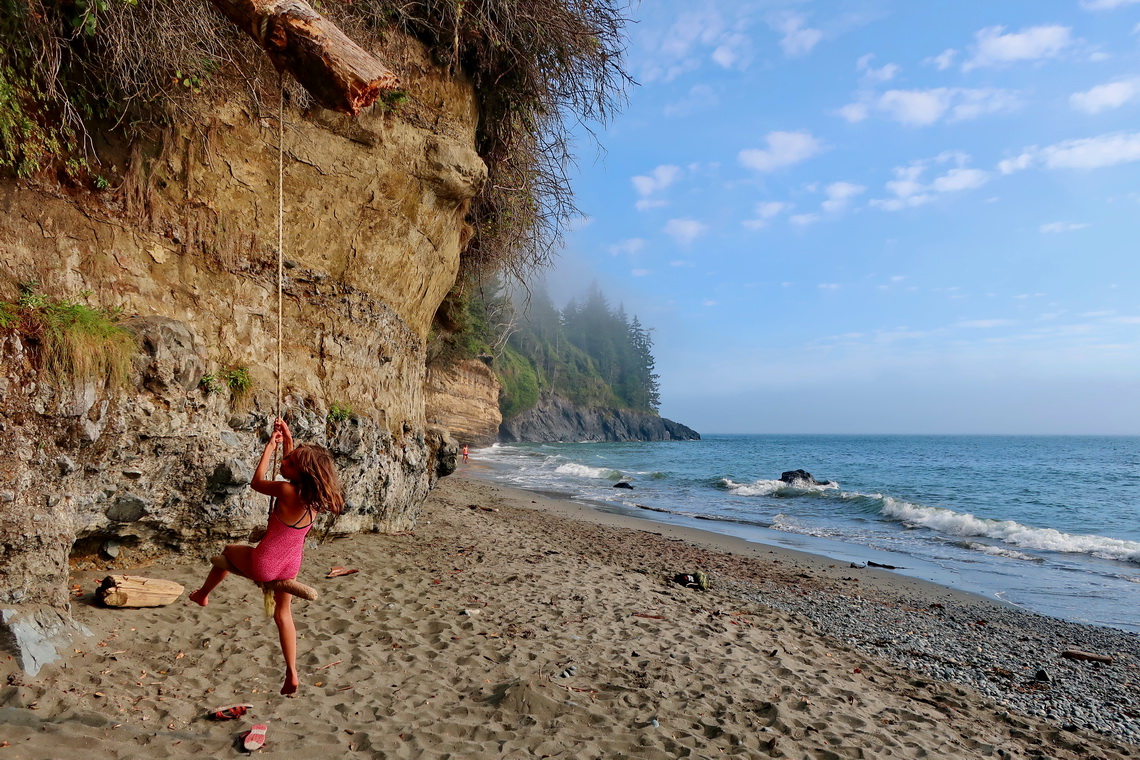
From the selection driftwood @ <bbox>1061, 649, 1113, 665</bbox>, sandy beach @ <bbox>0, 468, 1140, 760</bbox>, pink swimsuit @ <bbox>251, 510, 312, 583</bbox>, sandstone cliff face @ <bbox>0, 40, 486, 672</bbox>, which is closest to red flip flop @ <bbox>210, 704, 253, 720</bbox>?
sandy beach @ <bbox>0, 468, 1140, 760</bbox>

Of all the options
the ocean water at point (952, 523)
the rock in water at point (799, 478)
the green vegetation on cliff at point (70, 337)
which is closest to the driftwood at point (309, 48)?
the green vegetation on cliff at point (70, 337)

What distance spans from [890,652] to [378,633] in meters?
5.39

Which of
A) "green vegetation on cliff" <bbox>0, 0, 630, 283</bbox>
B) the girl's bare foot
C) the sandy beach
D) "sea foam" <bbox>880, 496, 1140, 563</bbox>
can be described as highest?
"green vegetation on cliff" <bbox>0, 0, 630, 283</bbox>

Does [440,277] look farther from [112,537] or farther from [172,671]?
[172,671]

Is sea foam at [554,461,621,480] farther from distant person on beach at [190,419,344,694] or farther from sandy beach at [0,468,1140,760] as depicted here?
distant person on beach at [190,419,344,694]

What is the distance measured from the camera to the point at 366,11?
7.26 m

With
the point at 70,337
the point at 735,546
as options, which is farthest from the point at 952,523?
the point at 70,337

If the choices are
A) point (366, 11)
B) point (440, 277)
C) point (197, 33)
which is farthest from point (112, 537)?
point (366, 11)

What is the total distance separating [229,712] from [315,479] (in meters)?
1.56

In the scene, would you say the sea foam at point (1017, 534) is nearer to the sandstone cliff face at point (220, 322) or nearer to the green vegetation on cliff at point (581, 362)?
the sandstone cliff face at point (220, 322)

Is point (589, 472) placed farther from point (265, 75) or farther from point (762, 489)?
point (265, 75)

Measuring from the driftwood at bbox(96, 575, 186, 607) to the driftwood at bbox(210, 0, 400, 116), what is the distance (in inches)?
172

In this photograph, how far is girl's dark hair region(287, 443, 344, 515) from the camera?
369 cm

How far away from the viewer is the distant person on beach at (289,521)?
3.72 m
